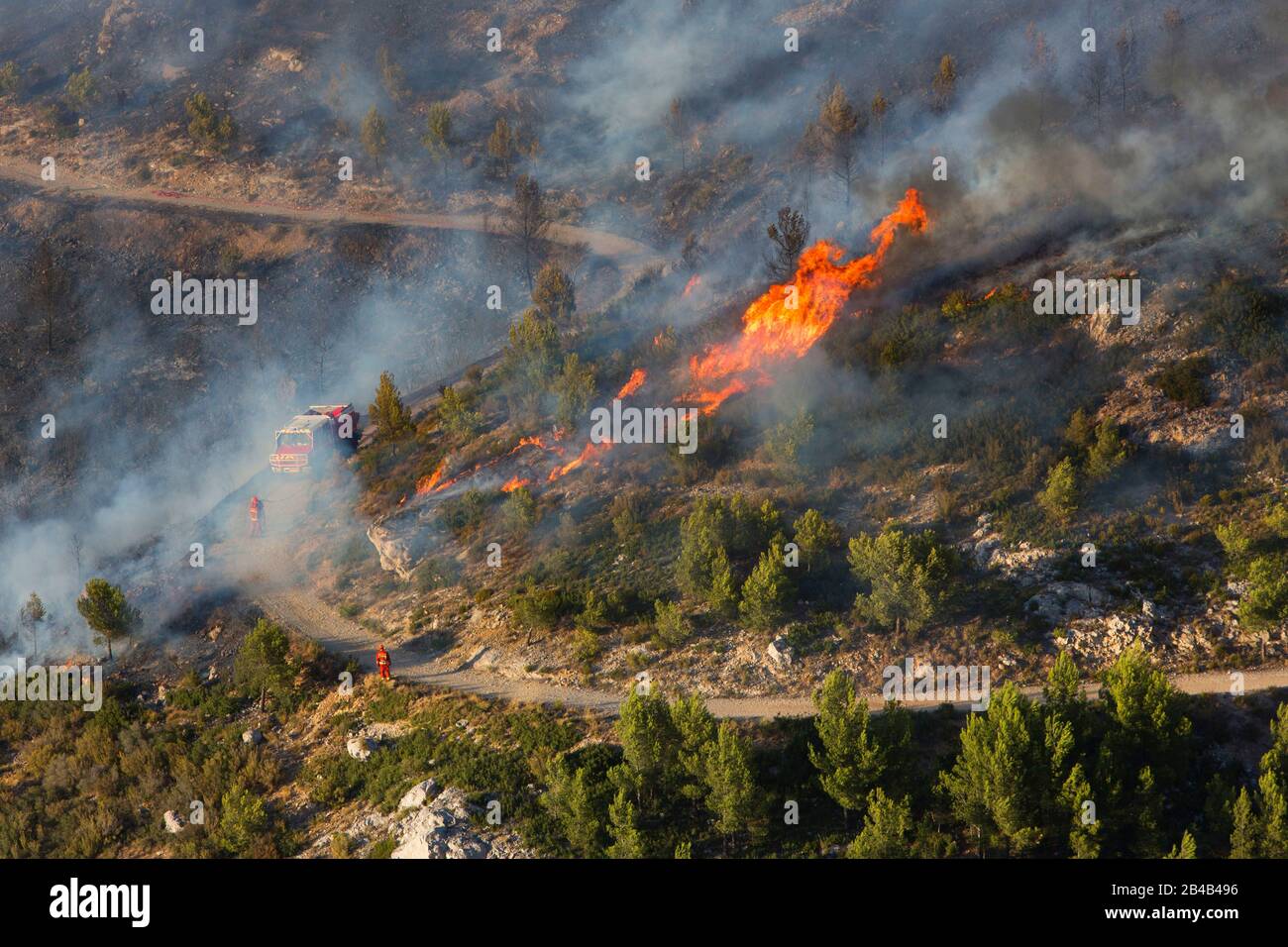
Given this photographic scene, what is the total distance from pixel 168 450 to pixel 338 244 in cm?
2044

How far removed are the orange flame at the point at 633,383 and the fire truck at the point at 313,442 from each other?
1393cm

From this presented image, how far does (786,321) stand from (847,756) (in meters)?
26.8

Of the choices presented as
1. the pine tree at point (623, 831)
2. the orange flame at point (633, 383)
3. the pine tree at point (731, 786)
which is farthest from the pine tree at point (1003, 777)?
the orange flame at point (633, 383)

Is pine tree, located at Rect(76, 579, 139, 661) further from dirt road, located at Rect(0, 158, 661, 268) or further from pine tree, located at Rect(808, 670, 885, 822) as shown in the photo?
dirt road, located at Rect(0, 158, 661, 268)

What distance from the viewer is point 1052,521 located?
1409 inches

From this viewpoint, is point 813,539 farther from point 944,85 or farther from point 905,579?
point 944,85

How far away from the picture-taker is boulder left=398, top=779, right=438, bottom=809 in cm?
2842

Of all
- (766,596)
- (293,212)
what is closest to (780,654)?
(766,596)

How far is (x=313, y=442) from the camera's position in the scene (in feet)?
160

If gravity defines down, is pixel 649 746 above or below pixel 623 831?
above

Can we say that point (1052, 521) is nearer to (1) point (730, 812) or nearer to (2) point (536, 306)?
(1) point (730, 812)

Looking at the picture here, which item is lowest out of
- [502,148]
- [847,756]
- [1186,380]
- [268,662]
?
[847,756]

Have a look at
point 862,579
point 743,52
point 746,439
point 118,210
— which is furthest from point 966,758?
point 743,52

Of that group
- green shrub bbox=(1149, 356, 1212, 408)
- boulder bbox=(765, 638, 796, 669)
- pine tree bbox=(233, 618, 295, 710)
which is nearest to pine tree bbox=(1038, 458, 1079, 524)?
green shrub bbox=(1149, 356, 1212, 408)
